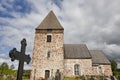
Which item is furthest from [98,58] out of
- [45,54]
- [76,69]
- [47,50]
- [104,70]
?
[45,54]

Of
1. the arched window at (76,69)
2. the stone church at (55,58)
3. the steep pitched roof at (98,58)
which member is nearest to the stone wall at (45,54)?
the stone church at (55,58)

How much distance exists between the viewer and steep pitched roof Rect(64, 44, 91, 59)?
32.5 metres

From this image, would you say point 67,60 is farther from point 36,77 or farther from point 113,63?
point 113,63

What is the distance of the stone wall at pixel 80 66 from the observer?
3122 cm

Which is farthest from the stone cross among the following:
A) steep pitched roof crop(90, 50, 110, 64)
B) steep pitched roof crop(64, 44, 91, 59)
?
steep pitched roof crop(90, 50, 110, 64)

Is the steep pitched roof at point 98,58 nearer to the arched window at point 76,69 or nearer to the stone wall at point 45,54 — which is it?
the arched window at point 76,69

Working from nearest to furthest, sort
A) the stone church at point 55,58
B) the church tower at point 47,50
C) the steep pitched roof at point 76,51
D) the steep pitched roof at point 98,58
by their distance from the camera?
the church tower at point 47,50 < the stone church at point 55,58 < the steep pitched roof at point 76,51 < the steep pitched roof at point 98,58

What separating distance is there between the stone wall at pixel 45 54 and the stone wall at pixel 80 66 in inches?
97.1

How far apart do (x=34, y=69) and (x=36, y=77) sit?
4.89ft

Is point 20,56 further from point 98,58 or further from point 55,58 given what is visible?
point 98,58

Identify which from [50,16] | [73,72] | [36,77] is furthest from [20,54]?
[50,16]

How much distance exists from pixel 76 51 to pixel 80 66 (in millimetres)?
4128

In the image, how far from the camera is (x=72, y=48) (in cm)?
3622

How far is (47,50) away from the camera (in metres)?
30.2
